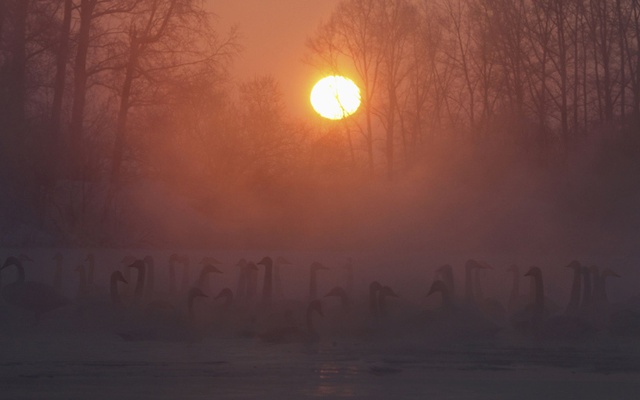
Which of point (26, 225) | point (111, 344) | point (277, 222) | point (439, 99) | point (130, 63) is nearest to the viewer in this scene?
point (111, 344)

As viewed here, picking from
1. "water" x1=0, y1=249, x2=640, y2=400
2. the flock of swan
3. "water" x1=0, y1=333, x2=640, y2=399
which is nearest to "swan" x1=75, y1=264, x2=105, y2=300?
the flock of swan

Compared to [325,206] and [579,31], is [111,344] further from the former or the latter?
[579,31]

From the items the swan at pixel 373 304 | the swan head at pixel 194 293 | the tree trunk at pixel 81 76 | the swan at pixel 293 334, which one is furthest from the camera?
the tree trunk at pixel 81 76

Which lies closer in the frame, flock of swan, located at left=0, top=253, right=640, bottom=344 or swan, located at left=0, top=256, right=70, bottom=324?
flock of swan, located at left=0, top=253, right=640, bottom=344

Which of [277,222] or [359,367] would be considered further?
[277,222]

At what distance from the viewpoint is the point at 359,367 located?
30.7 ft

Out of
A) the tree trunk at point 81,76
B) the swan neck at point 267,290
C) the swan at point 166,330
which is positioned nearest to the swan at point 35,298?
the swan at point 166,330

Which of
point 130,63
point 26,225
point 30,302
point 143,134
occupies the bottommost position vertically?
point 30,302

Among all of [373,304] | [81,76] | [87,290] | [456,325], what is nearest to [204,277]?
[87,290]

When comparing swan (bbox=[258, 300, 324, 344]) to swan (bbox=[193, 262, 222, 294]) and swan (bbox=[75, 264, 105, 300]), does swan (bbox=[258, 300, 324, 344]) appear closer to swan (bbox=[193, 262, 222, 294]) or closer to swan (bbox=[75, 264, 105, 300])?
swan (bbox=[193, 262, 222, 294])

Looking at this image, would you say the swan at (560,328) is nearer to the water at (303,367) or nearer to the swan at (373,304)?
the water at (303,367)

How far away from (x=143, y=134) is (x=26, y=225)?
19.5 feet

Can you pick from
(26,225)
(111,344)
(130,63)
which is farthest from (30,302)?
(130,63)

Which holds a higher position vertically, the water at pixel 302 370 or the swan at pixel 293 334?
the swan at pixel 293 334
